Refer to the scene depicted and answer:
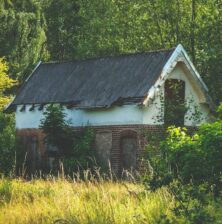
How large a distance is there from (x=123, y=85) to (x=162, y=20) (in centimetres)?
1206

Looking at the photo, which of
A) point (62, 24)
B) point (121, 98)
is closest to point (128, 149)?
point (121, 98)

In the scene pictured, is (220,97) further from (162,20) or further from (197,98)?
(162,20)

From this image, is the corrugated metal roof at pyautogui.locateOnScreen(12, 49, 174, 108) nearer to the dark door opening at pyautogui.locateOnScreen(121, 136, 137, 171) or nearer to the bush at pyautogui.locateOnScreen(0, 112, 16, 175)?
the bush at pyautogui.locateOnScreen(0, 112, 16, 175)

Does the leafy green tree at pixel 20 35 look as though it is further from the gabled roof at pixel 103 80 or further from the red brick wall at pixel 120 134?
the red brick wall at pixel 120 134

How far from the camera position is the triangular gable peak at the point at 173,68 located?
29.2m

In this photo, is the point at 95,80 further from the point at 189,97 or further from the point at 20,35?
the point at 20,35

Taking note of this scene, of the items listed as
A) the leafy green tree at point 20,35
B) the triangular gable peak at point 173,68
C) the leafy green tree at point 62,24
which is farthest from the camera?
the leafy green tree at point 62,24

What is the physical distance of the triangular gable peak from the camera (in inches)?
1150

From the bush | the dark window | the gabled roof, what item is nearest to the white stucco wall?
the gabled roof

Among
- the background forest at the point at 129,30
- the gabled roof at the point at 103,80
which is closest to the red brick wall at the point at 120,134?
the gabled roof at the point at 103,80

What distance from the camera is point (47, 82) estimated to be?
35.3m

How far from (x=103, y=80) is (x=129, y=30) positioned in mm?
10552

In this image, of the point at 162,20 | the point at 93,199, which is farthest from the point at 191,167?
the point at 162,20

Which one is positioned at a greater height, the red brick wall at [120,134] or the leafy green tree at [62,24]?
the leafy green tree at [62,24]
